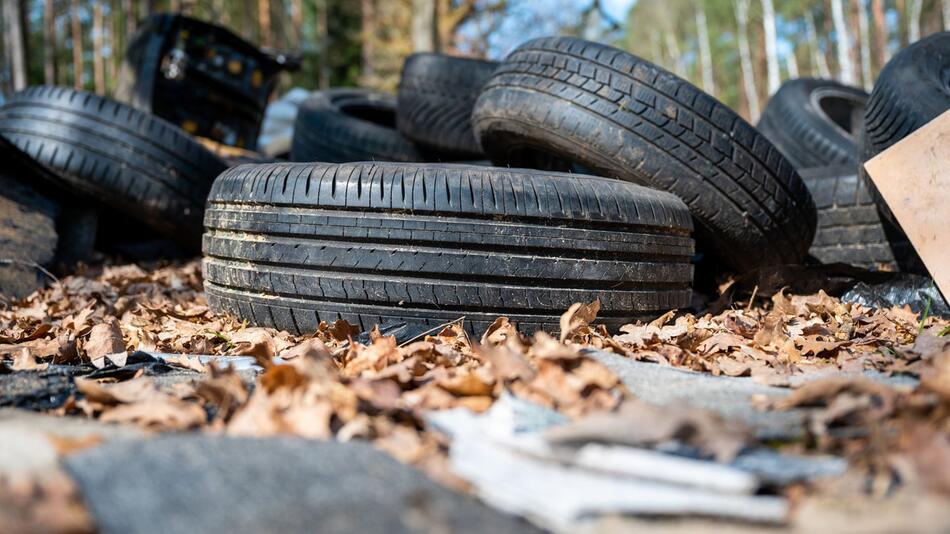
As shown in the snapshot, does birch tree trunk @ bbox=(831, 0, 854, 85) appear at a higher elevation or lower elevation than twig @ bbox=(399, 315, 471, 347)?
higher

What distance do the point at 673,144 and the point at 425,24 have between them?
12004 millimetres

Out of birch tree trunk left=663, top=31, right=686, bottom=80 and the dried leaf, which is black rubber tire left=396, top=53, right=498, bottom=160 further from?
birch tree trunk left=663, top=31, right=686, bottom=80

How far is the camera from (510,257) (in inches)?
119

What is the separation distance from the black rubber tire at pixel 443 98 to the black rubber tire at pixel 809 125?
7.74 ft

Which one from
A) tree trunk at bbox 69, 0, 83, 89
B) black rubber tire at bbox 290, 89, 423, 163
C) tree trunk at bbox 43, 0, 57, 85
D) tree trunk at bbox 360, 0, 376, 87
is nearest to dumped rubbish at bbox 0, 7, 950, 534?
black rubber tire at bbox 290, 89, 423, 163

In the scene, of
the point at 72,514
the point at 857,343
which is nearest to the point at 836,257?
the point at 857,343

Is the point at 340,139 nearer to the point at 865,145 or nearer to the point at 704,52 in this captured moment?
the point at 865,145

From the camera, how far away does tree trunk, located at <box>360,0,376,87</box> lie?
2884 cm

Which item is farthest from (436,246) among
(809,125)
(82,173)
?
(809,125)

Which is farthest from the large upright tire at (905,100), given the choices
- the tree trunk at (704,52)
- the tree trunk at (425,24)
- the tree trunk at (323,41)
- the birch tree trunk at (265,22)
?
the tree trunk at (704,52)

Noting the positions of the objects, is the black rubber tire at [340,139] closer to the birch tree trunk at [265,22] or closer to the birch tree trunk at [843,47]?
the birch tree trunk at [843,47]

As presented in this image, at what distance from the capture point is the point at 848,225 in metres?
4.85

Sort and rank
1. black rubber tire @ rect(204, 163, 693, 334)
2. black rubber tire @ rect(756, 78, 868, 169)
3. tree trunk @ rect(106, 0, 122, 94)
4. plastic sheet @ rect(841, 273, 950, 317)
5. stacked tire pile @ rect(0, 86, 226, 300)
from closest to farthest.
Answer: black rubber tire @ rect(204, 163, 693, 334)
plastic sheet @ rect(841, 273, 950, 317)
stacked tire pile @ rect(0, 86, 226, 300)
black rubber tire @ rect(756, 78, 868, 169)
tree trunk @ rect(106, 0, 122, 94)

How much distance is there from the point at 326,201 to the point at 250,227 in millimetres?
390
